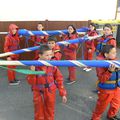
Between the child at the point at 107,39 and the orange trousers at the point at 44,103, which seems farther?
the child at the point at 107,39

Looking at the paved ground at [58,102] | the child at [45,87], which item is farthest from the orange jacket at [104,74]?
the paved ground at [58,102]

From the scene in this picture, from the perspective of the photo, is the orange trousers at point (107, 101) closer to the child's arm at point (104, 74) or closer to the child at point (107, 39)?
the child's arm at point (104, 74)

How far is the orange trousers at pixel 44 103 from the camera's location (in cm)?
339

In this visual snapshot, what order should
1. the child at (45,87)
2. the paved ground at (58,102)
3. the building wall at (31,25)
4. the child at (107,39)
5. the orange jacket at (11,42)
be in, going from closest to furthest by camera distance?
the child at (45,87) → the paved ground at (58,102) → the child at (107,39) → the orange jacket at (11,42) → the building wall at (31,25)

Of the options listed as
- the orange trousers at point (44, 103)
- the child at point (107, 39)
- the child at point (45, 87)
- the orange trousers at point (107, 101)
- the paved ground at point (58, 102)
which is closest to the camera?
the child at point (45, 87)

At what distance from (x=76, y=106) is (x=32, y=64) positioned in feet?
6.08

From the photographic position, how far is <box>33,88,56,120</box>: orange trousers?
3391mm

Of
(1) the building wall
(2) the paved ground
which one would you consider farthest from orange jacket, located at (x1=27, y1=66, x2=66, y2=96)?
(1) the building wall
